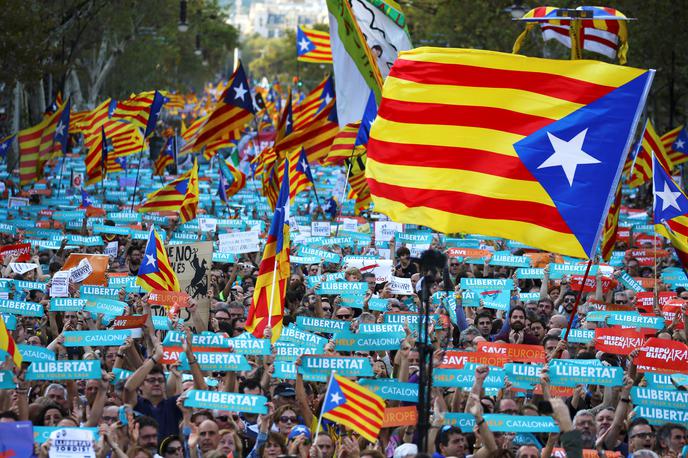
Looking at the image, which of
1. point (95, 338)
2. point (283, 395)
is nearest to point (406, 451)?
point (283, 395)

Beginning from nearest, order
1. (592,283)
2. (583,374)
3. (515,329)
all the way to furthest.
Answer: (583,374), (515,329), (592,283)

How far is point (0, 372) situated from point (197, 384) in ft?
5.16

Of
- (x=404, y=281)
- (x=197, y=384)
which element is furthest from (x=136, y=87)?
(x=197, y=384)

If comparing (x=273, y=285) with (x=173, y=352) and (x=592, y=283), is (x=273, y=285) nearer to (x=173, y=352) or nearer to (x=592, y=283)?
(x=173, y=352)

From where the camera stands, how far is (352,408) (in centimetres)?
954

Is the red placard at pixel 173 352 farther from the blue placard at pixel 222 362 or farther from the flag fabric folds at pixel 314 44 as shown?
the flag fabric folds at pixel 314 44

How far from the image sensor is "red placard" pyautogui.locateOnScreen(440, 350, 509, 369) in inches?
454

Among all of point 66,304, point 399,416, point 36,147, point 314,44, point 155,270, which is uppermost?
point 314,44

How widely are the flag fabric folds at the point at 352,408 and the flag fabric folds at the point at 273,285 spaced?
9.17 ft

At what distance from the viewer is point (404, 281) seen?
16.3 meters

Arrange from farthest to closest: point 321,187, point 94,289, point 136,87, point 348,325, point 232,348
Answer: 1. point 136,87
2. point 321,187
3. point 94,289
4. point 348,325
5. point 232,348

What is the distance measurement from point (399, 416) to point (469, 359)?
1650 millimetres

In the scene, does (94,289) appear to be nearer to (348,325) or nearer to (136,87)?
(348,325)

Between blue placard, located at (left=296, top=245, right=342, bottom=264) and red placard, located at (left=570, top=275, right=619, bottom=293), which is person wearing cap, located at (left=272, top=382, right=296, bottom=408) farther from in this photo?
blue placard, located at (left=296, top=245, right=342, bottom=264)
